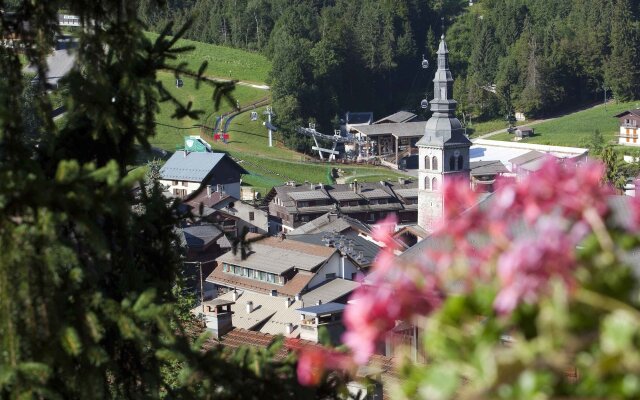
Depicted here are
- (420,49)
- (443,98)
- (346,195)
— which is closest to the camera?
(346,195)

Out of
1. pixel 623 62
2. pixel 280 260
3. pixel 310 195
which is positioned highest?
pixel 623 62

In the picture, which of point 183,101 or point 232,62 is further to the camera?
point 232,62

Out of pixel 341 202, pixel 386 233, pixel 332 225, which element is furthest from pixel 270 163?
pixel 386 233

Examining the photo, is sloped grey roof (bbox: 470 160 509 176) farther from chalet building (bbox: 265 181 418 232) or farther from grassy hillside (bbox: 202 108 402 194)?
grassy hillside (bbox: 202 108 402 194)

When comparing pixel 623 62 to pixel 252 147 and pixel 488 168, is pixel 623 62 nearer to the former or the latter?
pixel 488 168

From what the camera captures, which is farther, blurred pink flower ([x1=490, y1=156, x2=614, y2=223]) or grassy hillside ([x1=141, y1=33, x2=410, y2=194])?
grassy hillside ([x1=141, y1=33, x2=410, y2=194])

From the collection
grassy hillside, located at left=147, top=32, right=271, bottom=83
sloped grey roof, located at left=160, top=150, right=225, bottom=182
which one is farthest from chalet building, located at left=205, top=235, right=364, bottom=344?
grassy hillside, located at left=147, top=32, right=271, bottom=83

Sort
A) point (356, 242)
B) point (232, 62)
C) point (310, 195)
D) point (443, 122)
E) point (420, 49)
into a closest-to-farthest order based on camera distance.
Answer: point (356, 242)
point (310, 195)
point (443, 122)
point (232, 62)
point (420, 49)
